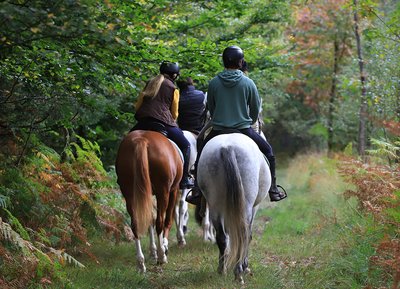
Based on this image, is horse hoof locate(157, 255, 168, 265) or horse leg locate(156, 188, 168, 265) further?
horse hoof locate(157, 255, 168, 265)

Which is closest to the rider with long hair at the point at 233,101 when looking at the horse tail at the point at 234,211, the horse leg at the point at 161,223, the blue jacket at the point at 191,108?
the horse tail at the point at 234,211

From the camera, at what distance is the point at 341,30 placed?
25938 millimetres

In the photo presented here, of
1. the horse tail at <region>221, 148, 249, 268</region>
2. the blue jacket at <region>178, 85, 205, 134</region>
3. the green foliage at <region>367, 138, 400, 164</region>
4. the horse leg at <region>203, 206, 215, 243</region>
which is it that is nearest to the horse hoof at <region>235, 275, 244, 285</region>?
the horse tail at <region>221, 148, 249, 268</region>

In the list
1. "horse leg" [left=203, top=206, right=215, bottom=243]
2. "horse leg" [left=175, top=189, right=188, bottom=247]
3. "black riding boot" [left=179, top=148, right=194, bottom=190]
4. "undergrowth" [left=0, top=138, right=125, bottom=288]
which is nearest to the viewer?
"undergrowth" [left=0, top=138, right=125, bottom=288]

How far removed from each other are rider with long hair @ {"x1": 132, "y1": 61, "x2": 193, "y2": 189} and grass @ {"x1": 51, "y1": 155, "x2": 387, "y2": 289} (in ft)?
6.99

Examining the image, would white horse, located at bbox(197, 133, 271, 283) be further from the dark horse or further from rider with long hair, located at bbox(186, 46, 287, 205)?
the dark horse

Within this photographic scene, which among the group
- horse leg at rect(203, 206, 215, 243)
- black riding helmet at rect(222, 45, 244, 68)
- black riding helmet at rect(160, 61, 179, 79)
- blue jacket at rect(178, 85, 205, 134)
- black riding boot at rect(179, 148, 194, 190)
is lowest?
horse leg at rect(203, 206, 215, 243)

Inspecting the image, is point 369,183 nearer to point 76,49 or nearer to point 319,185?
point 76,49

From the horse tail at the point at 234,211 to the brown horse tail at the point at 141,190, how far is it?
3.99 feet

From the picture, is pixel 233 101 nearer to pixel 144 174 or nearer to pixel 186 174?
pixel 144 174

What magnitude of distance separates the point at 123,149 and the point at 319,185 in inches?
408

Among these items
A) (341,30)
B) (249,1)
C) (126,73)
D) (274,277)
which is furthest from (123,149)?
(341,30)

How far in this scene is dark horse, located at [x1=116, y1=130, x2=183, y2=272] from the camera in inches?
320

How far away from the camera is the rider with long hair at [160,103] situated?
29.9 ft
